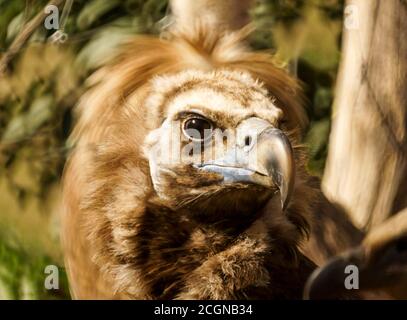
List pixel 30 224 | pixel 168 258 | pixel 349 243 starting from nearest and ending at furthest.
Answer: pixel 168 258
pixel 349 243
pixel 30 224

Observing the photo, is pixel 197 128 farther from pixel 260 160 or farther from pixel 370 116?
pixel 370 116

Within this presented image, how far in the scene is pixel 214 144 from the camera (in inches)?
107

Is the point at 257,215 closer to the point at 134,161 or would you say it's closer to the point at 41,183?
the point at 134,161

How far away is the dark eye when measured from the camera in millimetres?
2729

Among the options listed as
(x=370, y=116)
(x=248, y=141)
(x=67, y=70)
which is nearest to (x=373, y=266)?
(x=370, y=116)

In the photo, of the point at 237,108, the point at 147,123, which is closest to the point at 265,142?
the point at 237,108

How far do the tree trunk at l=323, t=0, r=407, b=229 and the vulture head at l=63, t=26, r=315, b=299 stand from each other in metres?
0.18

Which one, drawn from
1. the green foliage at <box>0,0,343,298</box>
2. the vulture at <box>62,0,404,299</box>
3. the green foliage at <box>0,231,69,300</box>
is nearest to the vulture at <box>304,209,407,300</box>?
the vulture at <box>62,0,404,299</box>

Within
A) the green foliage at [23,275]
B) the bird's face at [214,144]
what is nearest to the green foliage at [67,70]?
the green foliage at [23,275]

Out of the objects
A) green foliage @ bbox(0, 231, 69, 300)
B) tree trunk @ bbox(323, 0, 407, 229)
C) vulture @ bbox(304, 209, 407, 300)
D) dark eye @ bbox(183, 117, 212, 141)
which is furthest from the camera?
green foliage @ bbox(0, 231, 69, 300)

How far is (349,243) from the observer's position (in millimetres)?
→ 2982

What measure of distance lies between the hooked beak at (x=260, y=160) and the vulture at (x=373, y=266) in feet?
1.15

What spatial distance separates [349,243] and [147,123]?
668 millimetres

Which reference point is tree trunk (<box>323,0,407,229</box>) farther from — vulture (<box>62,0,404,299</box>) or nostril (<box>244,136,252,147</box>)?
nostril (<box>244,136,252,147</box>)
